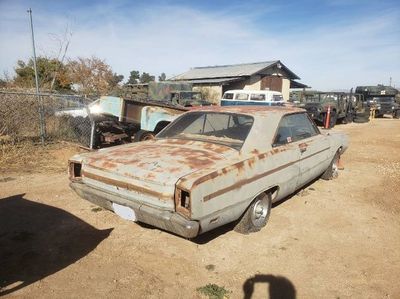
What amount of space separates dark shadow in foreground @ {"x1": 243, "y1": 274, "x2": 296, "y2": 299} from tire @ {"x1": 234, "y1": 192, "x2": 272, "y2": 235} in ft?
2.44

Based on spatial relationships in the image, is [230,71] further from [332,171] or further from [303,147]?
[303,147]

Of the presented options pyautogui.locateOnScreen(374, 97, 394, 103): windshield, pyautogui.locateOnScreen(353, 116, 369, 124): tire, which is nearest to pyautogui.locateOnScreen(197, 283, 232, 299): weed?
pyautogui.locateOnScreen(353, 116, 369, 124): tire

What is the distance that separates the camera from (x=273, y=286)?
3.16 meters

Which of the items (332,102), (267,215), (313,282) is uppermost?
(332,102)

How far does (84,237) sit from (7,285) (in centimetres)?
106

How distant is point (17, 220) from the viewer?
445cm

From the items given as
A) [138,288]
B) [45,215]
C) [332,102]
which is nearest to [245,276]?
[138,288]

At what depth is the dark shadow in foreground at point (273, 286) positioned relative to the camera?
3.02 metres

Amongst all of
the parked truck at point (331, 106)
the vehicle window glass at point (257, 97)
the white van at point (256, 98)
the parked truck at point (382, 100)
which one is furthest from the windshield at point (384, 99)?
the vehicle window glass at point (257, 97)

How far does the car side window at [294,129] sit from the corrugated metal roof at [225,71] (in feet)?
60.9

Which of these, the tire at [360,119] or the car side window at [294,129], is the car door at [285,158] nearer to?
the car side window at [294,129]

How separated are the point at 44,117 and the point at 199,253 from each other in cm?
706

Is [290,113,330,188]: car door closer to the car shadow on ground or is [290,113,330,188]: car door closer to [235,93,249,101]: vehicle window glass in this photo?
the car shadow on ground

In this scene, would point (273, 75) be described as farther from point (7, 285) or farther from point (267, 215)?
point (7, 285)
